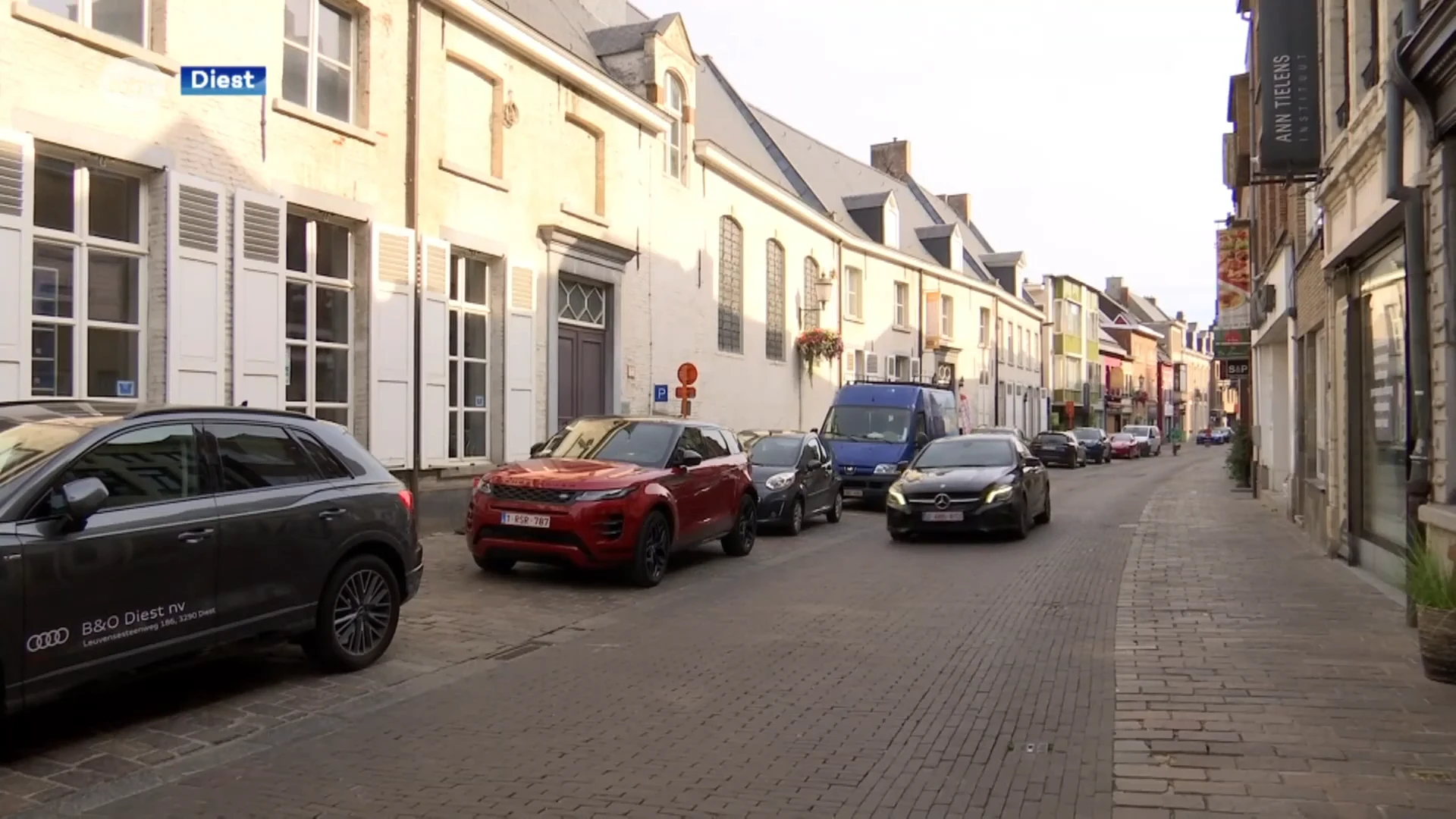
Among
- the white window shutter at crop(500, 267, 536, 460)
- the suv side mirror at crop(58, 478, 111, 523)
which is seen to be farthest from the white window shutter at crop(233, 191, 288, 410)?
the suv side mirror at crop(58, 478, 111, 523)

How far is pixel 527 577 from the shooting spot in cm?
1117

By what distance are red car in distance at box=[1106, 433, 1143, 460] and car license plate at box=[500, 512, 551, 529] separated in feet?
147

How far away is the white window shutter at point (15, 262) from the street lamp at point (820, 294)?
2065 cm

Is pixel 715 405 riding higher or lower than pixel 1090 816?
higher

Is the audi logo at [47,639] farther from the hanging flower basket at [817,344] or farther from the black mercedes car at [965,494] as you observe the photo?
the hanging flower basket at [817,344]

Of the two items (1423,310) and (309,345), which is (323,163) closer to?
(309,345)

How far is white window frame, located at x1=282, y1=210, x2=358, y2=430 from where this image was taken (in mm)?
12719

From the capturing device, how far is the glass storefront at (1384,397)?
9.76 m

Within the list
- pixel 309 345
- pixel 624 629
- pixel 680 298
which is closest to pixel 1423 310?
pixel 624 629

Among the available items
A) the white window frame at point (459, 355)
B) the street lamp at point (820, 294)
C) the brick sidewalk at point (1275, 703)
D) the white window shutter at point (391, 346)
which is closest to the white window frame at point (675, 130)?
the street lamp at point (820, 294)

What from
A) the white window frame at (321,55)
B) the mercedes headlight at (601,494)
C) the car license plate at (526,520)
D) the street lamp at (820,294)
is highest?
the white window frame at (321,55)

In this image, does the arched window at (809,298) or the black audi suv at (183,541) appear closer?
the black audi suv at (183,541)

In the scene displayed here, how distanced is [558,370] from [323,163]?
597 centimetres

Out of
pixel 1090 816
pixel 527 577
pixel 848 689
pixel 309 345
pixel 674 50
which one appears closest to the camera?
pixel 1090 816
